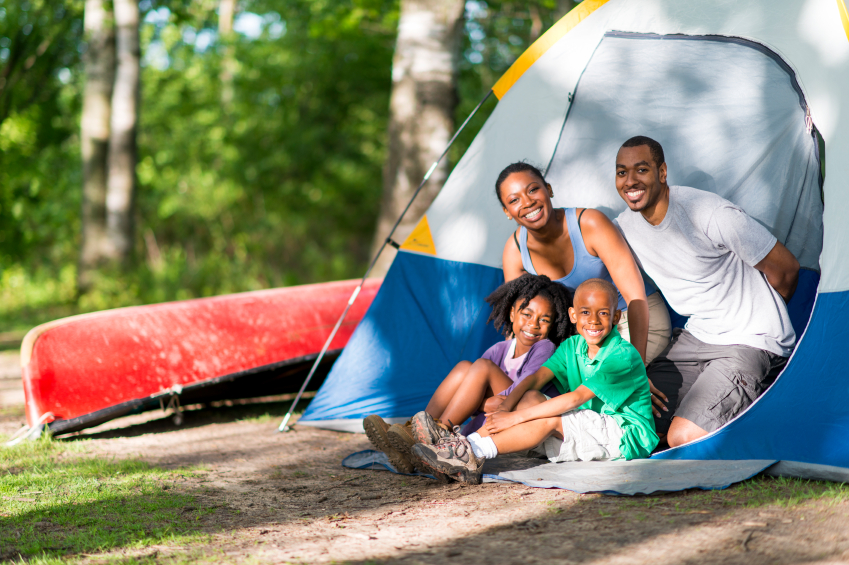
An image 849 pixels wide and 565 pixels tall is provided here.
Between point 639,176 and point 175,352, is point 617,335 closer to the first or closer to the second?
point 639,176

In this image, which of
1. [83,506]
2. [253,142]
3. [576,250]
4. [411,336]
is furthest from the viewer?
[253,142]

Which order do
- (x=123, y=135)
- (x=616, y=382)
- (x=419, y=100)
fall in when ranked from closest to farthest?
(x=616, y=382)
(x=419, y=100)
(x=123, y=135)

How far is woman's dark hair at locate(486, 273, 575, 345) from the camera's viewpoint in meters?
3.22

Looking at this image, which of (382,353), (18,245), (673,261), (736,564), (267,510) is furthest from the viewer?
(18,245)

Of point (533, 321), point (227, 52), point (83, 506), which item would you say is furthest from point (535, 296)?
point (227, 52)

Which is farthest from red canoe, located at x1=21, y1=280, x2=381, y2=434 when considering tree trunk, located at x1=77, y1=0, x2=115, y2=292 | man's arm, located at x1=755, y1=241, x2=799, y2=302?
tree trunk, located at x1=77, y1=0, x2=115, y2=292

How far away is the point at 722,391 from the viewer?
A: 285 cm

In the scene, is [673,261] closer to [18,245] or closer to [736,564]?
[736,564]

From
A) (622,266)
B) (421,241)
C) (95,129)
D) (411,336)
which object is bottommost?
(411,336)

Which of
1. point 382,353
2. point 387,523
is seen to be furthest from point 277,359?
point 387,523

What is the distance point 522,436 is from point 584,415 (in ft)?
0.92

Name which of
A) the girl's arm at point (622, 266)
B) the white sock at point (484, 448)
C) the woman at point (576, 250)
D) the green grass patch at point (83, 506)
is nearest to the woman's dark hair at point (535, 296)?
the woman at point (576, 250)

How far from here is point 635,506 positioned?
239 cm

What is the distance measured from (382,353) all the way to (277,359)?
2.30 feet
